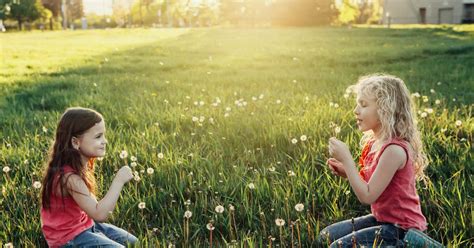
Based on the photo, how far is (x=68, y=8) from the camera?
74688 mm

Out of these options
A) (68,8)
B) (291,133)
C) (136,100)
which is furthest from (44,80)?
(68,8)

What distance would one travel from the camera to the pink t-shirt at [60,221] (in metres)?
2.81

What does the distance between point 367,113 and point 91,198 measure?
159 centimetres

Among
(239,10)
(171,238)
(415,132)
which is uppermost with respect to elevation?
(239,10)

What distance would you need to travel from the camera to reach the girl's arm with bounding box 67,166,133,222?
8.89 ft

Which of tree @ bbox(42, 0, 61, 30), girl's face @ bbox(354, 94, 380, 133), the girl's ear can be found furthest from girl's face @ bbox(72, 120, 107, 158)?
tree @ bbox(42, 0, 61, 30)

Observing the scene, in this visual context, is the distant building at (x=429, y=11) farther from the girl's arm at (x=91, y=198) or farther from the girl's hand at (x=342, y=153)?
the girl's arm at (x=91, y=198)

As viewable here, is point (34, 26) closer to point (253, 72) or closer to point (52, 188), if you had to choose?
point (253, 72)

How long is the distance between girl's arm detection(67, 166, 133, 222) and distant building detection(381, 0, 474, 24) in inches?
2002

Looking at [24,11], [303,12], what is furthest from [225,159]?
[24,11]

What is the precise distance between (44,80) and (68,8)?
230 ft

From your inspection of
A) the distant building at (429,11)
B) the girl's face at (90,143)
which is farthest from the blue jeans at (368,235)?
the distant building at (429,11)

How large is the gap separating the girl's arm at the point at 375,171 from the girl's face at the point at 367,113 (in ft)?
0.67

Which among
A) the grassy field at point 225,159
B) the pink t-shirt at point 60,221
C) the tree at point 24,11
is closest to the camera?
the pink t-shirt at point 60,221
